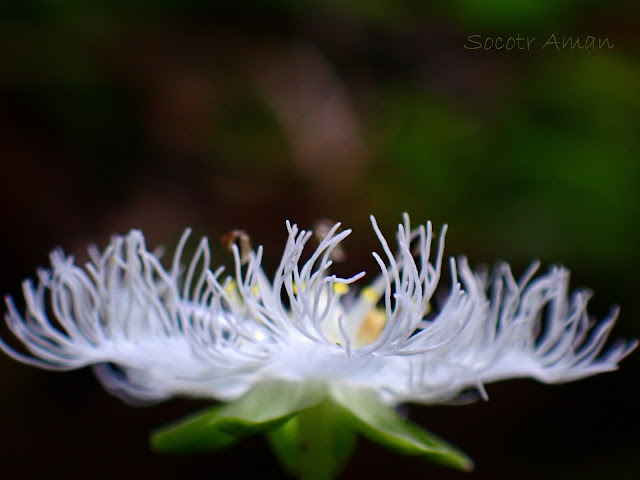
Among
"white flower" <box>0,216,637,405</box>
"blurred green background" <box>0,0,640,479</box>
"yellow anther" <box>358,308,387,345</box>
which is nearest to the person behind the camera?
"white flower" <box>0,216,637,405</box>

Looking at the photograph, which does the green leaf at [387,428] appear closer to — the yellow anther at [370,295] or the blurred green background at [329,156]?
the yellow anther at [370,295]

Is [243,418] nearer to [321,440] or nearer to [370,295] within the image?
[321,440]

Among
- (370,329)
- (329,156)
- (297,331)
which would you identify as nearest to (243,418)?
(297,331)

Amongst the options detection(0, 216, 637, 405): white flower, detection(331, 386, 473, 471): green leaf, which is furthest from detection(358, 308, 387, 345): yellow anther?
detection(331, 386, 473, 471): green leaf

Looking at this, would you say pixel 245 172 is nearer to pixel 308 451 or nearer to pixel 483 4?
pixel 483 4

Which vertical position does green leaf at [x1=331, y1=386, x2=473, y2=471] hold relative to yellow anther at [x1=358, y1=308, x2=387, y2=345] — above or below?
below

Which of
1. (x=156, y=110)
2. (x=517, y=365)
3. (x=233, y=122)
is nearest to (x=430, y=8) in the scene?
(x=233, y=122)

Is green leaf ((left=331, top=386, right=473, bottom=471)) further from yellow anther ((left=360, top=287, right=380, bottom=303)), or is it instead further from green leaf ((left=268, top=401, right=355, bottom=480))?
yellow anther ((left=360, top=287, right=380, bottom=303))
